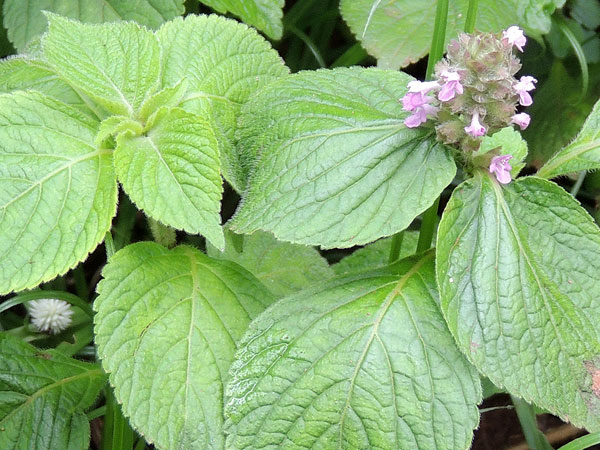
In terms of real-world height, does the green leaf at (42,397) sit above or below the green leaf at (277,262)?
below

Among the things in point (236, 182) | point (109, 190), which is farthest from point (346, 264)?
point (109, 190)

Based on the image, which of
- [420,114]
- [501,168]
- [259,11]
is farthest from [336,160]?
[259,11]

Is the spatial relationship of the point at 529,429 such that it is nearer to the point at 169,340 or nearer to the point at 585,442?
the point at 585,442

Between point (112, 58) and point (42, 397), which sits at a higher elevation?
point (112, 58)

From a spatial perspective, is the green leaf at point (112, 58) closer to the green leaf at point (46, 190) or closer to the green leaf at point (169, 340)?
the green leaf at point (46, 190)

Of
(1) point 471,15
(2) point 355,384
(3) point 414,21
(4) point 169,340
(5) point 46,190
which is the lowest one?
(2) point 355,384

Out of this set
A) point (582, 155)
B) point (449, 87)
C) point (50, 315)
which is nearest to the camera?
point (449, 87)

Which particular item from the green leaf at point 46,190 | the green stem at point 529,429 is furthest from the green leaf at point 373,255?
the green leaf at point 46,190
